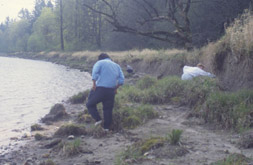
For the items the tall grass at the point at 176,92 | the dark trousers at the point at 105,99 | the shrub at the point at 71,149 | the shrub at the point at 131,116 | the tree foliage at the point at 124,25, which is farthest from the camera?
the tree foliage at the point at 124,25

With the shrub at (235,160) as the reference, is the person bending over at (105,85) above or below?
above

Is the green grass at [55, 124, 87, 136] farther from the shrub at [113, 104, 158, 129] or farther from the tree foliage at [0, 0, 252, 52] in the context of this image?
the tree foliage at [0, 0, 252, 52]

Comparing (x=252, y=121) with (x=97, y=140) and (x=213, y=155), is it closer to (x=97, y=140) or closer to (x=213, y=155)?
(x=213, y=155)

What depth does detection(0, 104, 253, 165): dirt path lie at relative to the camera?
5.35 metres

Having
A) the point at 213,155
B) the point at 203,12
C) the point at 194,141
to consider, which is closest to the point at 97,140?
the point at 194,141

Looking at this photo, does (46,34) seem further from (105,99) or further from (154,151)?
(154,151)

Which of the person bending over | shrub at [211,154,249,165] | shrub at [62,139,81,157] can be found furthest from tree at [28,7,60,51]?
shrub at [211,154,249,165]

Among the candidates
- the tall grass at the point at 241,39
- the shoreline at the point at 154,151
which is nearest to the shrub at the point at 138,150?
the shoreline at the point at 154,151

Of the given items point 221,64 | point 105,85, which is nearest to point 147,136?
point 105,85

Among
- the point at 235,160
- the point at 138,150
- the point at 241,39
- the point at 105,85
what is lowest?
the point at 138,150

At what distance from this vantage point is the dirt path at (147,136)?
17.6 ft

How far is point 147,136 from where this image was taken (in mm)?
7066

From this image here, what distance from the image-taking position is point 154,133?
23.7 ft

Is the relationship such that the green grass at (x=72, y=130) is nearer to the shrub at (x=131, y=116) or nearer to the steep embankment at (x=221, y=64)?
the shrub at (x=131, y=116)
